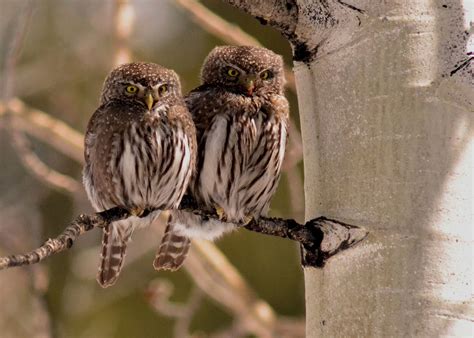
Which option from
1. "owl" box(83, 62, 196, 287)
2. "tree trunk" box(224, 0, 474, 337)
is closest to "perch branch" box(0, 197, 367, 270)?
"tree trunk" box(224, 0, 474, 337)

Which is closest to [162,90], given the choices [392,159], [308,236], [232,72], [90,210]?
[232,72]

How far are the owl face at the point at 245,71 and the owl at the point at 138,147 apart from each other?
19 cm

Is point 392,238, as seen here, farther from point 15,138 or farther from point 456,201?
point 15,138

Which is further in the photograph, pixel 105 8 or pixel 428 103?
pixel 105 8

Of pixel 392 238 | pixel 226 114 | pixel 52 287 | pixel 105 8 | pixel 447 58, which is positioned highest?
pixel 447 58

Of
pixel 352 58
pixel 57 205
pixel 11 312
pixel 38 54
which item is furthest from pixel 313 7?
pixel 38 54

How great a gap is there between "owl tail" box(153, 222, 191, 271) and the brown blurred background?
1.53 meters

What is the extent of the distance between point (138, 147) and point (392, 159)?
5.10ft

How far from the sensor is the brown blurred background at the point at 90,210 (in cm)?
698

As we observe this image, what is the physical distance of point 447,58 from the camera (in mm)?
2430

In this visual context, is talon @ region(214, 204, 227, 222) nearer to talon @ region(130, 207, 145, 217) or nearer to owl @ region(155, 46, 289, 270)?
owl @ region(155, 46, 289, 270)

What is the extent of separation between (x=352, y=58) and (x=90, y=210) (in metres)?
4.58

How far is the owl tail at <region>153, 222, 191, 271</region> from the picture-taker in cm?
414

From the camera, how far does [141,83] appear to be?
405 centimetres
